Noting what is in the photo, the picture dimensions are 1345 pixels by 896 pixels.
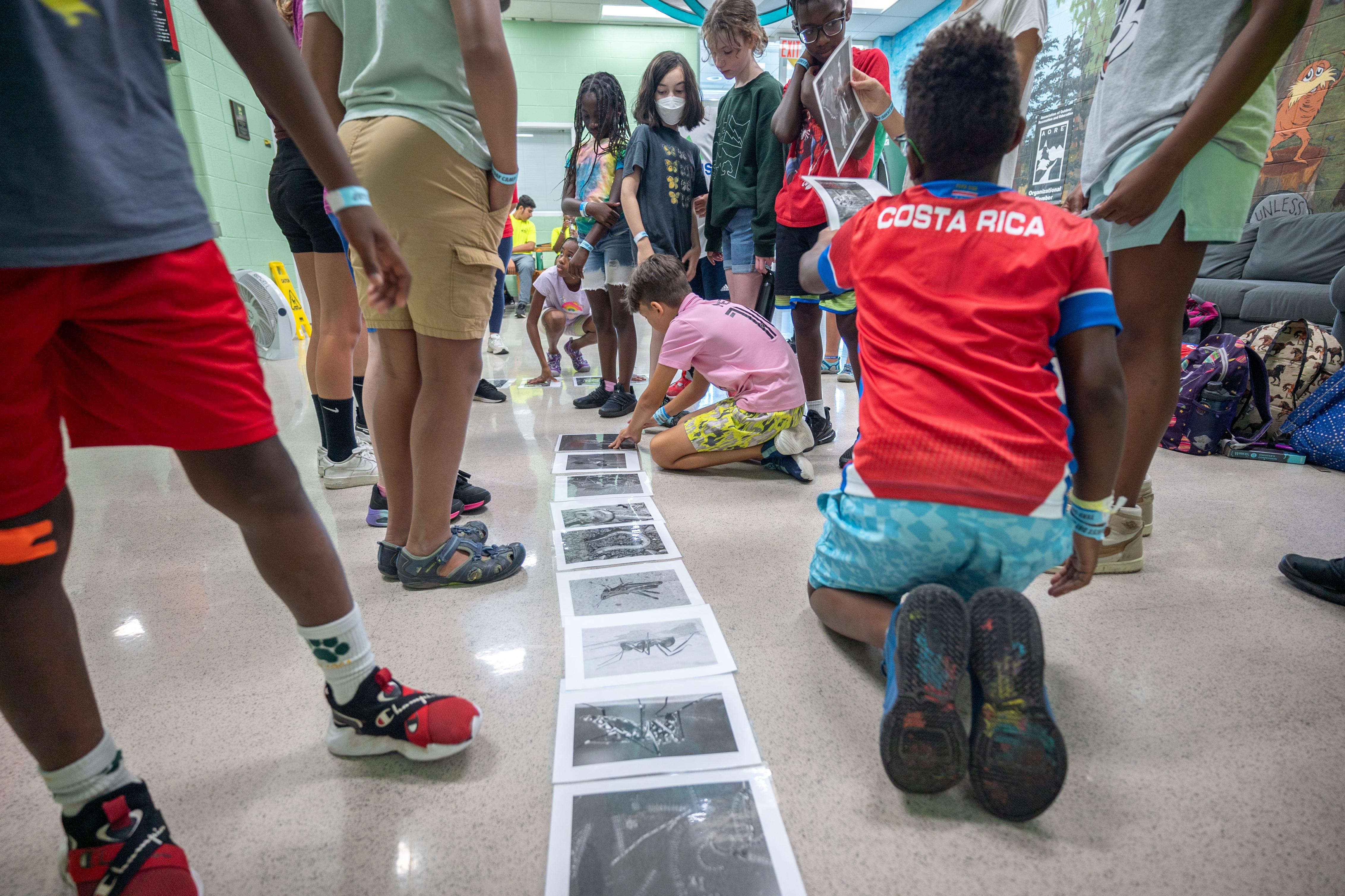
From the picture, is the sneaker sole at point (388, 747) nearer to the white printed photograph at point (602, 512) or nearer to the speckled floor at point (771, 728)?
the speckled floor at point (771, 728)

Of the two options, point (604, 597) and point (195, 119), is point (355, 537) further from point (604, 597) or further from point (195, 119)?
point (195, 119)

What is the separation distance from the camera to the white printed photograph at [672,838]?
67cm

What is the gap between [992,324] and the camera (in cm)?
85

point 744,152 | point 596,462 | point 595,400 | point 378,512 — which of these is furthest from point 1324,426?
point 378,512

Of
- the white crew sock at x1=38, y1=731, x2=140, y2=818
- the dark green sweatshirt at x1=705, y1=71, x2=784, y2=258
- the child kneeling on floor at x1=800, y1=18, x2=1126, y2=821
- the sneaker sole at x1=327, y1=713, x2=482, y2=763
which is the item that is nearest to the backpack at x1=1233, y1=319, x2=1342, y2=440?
the dark green sweatshirt at x1=705, y1=71, x2=784, y2=258

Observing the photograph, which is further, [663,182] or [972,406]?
[663,182]

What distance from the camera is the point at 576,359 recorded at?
389 centimetres

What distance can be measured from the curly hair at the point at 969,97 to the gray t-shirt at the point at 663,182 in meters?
1.69

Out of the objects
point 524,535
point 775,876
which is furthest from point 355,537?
point 775,876

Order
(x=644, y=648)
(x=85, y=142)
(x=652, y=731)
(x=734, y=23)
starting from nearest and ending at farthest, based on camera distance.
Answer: (x=85, y=142), (x=652, y=731), (x=644, y=648), (x=734, y=23)

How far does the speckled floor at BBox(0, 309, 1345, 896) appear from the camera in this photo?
2.32ft

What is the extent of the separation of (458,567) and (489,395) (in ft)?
6.45

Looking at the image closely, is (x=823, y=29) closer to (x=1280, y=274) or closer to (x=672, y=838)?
(x=672, y=838)

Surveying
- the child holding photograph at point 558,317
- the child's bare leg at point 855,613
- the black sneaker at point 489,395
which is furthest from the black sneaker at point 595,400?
the child's bare leg at point 855,613
